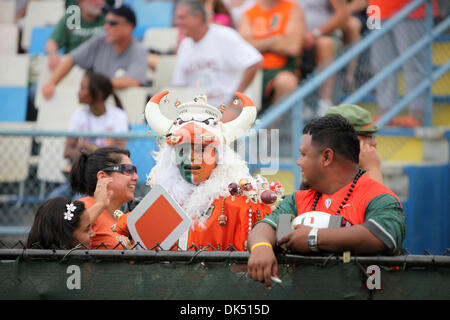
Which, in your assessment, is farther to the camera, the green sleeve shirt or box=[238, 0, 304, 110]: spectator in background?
box=[238, 0, 304, 110]: spectator in background

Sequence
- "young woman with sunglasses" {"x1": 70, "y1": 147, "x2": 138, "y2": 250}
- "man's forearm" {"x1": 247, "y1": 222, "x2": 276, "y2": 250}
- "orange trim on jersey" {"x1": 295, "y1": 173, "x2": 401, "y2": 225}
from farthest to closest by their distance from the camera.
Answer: "young woman with sunglasses" {"x1": 70, "y1": 147, "x2": 138, "y2": 250} → "orange trim on jersey" {"x1": 295, "y1": 173, "x2": 401, "y2": 225} → "man's forearm" {"x1": 247, "y1": 222, "x2": 276, "y2": 250}

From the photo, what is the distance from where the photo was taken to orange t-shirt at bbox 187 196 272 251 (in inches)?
124

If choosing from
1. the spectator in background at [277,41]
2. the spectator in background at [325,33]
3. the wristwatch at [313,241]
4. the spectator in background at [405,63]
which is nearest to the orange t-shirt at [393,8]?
the spectator in background at [405,63]

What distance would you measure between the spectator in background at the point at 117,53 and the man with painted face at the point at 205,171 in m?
3.45

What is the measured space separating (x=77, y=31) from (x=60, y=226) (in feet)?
15.8

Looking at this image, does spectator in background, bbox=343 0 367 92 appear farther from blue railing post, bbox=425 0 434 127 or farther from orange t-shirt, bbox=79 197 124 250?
orange t-shirt, bbox=79 197 124 250

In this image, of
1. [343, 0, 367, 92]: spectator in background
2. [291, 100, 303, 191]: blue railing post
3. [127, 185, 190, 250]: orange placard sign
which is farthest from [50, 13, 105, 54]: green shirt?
[127, 185, 190, 250]: orange placard sign

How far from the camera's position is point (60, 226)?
3076 mm

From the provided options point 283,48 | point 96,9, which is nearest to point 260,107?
point 283,48

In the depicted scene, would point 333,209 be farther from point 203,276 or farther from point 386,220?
point 203,276

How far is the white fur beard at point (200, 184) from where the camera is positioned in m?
3.22

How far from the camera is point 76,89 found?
7086mm

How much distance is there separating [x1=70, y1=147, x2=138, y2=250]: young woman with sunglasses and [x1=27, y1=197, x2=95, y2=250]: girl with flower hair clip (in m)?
0.14
